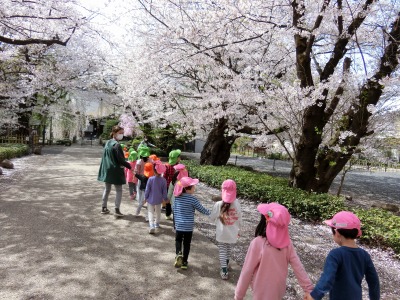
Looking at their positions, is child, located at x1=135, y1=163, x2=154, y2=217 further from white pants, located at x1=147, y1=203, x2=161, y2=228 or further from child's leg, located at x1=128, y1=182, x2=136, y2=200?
child's leg, located at x1=128, y1=182, x2=136, y2=200

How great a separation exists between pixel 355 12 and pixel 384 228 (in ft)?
15.7

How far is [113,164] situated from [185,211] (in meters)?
2.58

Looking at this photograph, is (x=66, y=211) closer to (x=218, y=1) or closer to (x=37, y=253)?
(x=37, y=253)

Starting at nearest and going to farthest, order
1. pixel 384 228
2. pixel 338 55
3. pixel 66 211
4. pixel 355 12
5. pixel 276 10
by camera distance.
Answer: pixel 384 228 < pixel 66 211 < pixel 355 12 < pixel 338 55 < pixel 276 10

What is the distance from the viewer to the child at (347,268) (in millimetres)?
2256

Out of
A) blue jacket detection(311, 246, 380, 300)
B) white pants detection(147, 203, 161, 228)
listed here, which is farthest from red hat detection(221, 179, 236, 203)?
white pants detection(147, 203, 161, 228)

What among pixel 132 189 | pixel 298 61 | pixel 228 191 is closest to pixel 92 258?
pixel 228 191

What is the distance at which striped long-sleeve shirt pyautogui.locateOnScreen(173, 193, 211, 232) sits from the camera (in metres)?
3.93

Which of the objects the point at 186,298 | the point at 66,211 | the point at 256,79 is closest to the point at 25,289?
the point at 186,298

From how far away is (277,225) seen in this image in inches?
97.2

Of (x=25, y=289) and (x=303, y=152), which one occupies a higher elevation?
(x=303, y=152)

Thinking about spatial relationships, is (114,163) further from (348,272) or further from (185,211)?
(348,272)

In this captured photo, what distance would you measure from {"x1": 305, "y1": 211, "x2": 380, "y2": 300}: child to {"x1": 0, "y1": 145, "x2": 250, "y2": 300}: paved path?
56.1 inches

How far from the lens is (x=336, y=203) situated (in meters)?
6.81
